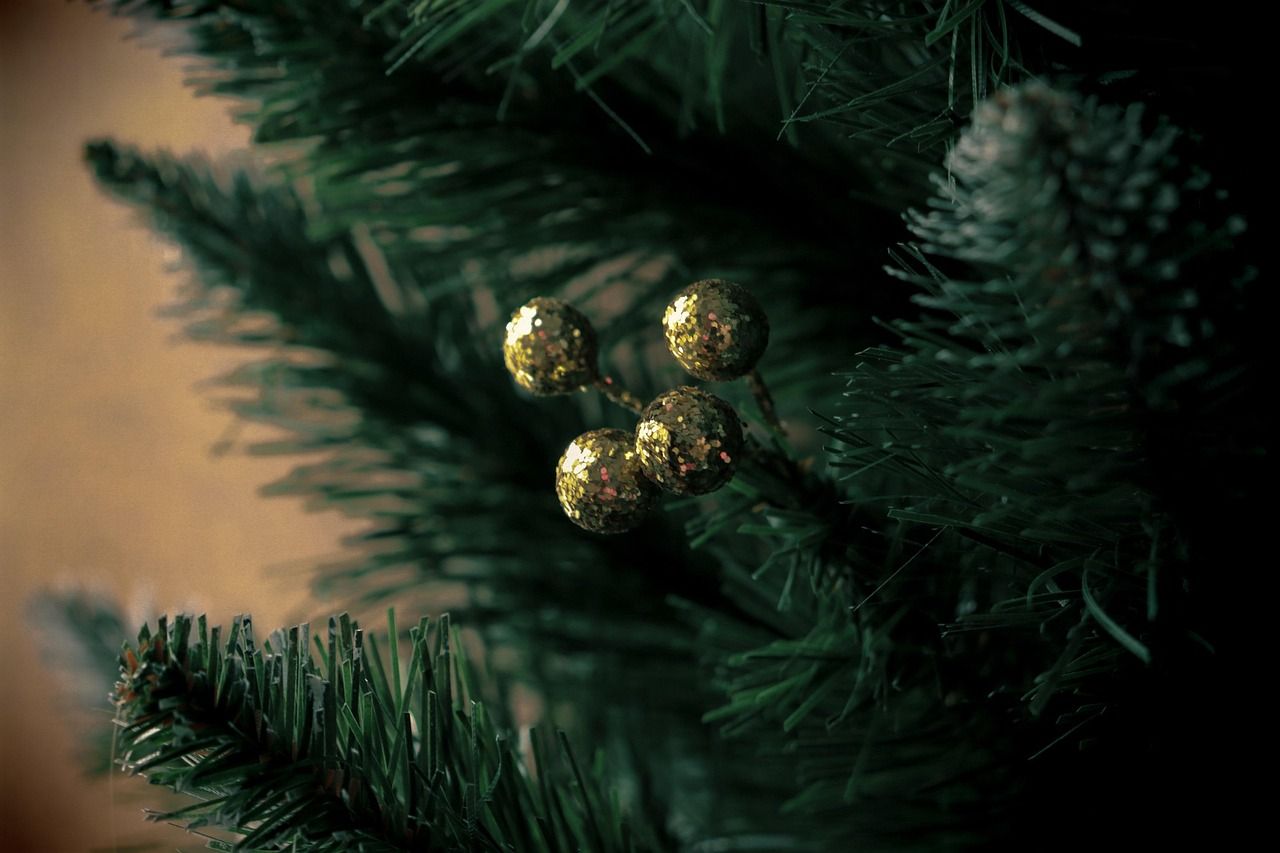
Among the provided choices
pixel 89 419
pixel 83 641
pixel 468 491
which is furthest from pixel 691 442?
pixel 89 419

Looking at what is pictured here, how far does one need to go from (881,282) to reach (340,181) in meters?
0.15

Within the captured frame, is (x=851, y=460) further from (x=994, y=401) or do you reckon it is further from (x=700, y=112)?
(x=700, y=112)

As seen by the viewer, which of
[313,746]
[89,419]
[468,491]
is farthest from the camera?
[89,419]

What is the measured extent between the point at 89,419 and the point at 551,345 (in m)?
0.83

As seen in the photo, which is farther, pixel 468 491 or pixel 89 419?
pixel 89 419

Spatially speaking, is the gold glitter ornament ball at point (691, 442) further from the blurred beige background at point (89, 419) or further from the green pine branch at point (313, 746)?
the blurred beige background at point (89, 419)

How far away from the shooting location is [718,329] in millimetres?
185

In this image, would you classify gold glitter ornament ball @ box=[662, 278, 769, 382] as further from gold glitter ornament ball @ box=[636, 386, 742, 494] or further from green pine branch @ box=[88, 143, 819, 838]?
green pine branch @ box=[88, 143, 819, 838]

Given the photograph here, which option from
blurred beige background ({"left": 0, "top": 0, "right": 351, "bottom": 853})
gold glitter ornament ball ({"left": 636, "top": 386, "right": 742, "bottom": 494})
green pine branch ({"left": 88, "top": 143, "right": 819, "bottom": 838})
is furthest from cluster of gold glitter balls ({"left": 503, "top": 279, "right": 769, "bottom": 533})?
blurred beige background ({"left": 0, "top": 0, "right": 351, "bottom": 853})

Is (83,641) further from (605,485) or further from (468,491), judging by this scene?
(605,485)

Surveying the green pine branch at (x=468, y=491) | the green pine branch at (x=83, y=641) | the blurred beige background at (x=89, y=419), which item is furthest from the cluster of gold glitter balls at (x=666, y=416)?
the blurred beige background at (x=89, y=419)

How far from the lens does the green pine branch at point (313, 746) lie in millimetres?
158

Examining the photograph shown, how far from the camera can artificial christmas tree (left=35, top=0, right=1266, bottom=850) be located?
15 centimetres

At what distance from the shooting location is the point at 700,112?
11.3 inches
